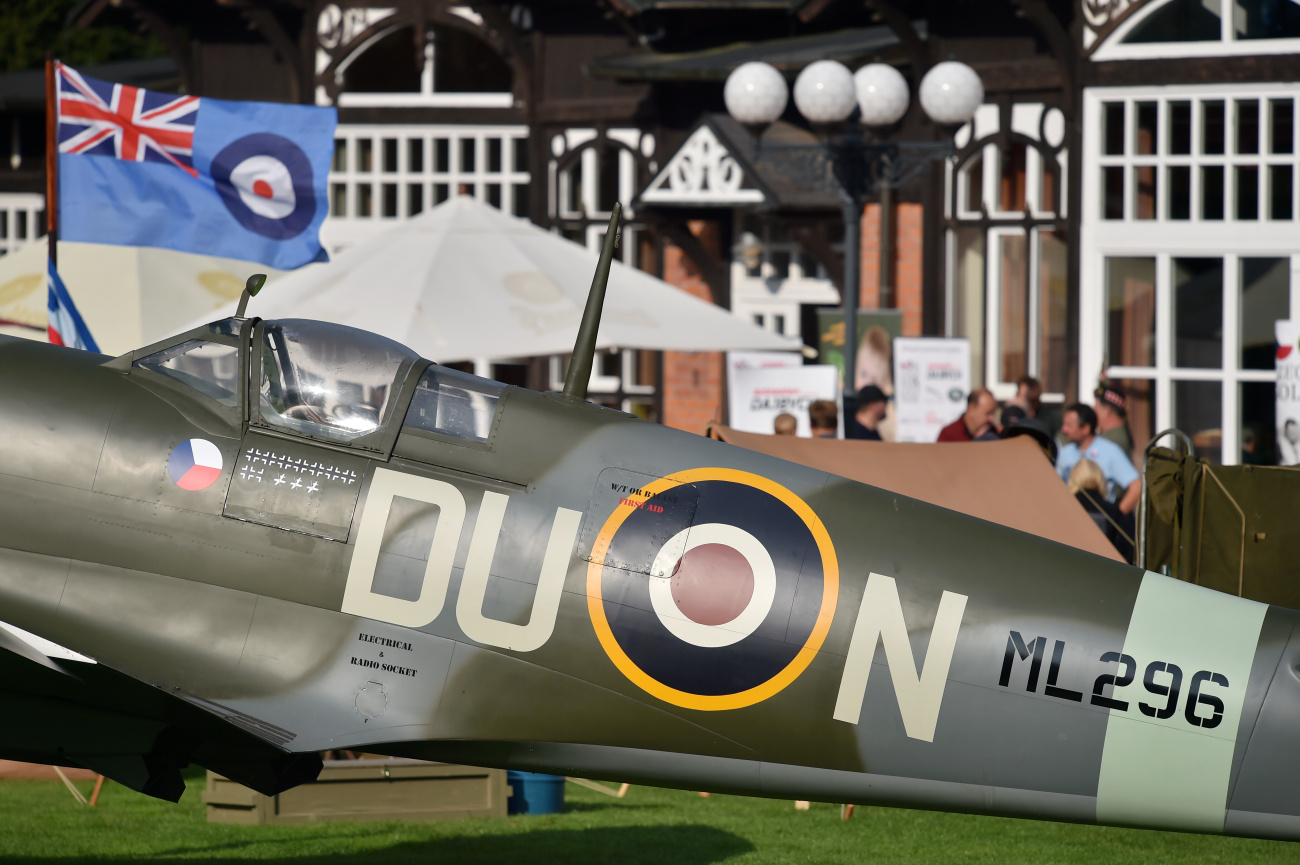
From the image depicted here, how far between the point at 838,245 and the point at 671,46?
304cm

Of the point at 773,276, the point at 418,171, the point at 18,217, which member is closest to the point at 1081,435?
the point at 773,276

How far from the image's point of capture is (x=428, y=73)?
1684 cm

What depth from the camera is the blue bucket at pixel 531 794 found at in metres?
6.91

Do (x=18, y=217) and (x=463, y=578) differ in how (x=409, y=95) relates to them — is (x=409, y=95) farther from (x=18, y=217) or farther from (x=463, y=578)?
(x=463, y=578)

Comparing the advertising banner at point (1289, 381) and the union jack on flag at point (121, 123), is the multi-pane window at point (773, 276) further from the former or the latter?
the union jack on flag at point (121, 123)

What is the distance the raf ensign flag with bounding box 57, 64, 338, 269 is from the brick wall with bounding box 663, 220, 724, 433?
700 centimetres

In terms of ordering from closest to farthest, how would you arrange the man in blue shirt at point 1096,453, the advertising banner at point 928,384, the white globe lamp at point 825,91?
1. the man in blue shirt at point 1096,453
2. the white globe lamp at point 825,91
3. the advertising banner at point 928,384

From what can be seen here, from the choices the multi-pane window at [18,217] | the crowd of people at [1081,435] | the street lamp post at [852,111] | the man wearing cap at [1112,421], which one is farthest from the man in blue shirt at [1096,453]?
the multi-pane window at [18,217]

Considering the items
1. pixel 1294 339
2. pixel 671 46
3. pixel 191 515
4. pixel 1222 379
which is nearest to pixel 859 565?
pixel 191 515

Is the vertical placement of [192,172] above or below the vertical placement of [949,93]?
below

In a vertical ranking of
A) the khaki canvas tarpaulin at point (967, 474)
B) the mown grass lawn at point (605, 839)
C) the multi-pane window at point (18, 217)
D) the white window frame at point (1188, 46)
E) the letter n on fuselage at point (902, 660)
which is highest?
the white window frame at point (1188, 46)

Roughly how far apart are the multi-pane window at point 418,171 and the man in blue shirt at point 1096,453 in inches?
358

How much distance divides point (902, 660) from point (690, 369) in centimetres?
1204

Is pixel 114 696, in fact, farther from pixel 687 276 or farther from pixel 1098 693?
pixel 687 276
